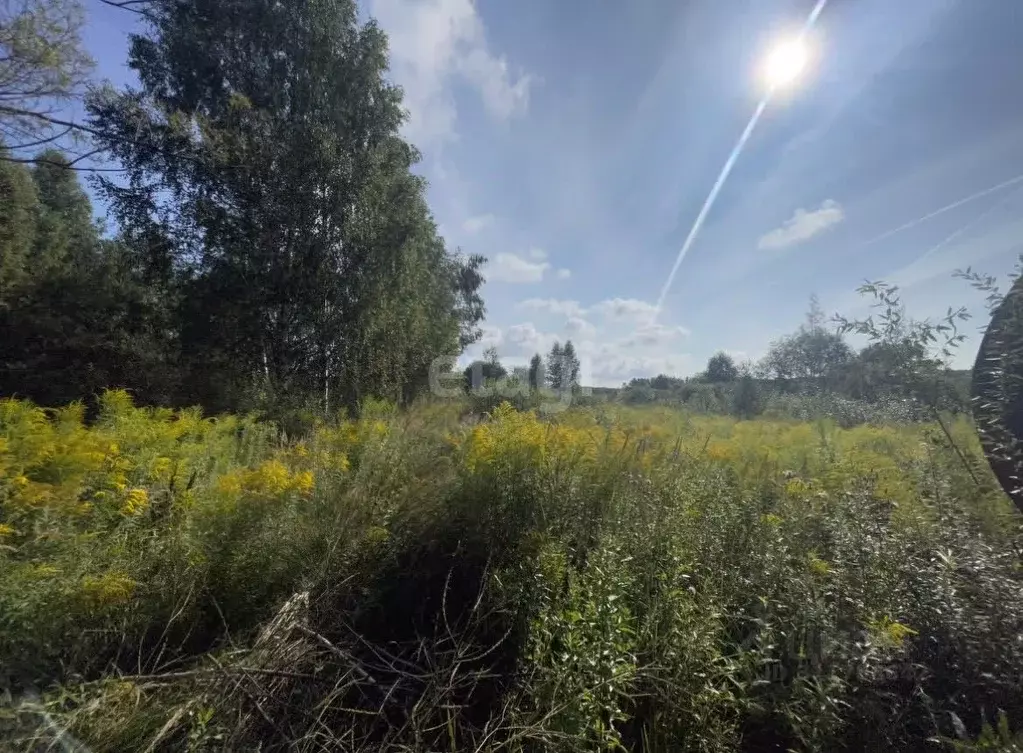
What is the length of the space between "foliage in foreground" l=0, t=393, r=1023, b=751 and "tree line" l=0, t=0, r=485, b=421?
605 centimetres

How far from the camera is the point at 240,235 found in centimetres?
816

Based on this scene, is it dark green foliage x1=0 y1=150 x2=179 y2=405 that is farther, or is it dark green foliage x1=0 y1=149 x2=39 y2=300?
dark green foliage x1=0 y1=149 x2=39 y2=300

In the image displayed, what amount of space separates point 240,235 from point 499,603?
8.95m

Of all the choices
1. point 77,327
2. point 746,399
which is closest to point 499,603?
point 77,327

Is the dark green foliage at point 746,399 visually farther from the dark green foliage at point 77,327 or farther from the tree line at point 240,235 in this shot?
the dark green foliage at point 77,327

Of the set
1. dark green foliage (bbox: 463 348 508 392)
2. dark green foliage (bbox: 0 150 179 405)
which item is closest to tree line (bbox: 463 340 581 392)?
dark green foliage (bbox: 463 348 508 392)

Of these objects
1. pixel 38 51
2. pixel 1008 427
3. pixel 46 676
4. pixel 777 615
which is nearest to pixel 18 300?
pixel 38 51

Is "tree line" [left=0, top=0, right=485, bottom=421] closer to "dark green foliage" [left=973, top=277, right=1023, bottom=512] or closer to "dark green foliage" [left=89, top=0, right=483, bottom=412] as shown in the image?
"dark green foliage" [left=89, top=0, right=483, bottom=412]

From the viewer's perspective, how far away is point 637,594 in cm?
193

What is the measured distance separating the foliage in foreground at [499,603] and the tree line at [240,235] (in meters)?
6.05

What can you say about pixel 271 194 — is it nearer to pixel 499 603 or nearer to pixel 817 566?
pixel 499 603

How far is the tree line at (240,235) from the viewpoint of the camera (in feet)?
26.0

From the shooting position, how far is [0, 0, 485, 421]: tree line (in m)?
7.94

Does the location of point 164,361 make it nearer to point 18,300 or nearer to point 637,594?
point 18,300
